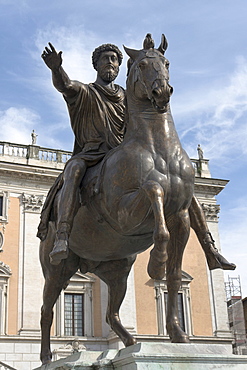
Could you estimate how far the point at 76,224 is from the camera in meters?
5.32

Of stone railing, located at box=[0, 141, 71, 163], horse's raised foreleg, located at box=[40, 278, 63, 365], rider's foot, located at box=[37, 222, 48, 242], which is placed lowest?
horse's raised foreleg, located at box=[40, 278, 63, 365]

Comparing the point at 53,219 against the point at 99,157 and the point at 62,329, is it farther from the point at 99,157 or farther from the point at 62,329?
the point at 62,329

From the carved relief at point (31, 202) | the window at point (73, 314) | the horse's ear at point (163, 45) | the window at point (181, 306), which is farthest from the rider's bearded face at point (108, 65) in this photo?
the window at point (181, 306)

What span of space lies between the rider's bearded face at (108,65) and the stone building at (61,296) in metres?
19.4

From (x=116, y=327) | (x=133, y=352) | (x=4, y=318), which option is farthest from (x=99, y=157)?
(x=4, y=318)

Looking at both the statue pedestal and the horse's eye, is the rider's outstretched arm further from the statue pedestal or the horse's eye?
the statue pedestal

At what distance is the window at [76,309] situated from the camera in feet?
80.2

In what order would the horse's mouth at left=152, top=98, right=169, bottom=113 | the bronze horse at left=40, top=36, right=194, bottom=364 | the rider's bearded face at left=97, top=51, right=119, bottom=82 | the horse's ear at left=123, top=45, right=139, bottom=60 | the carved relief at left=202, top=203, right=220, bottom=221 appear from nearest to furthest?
the bronze horse at left=40, top=36, right=194, bottom=364 < the horse's mouth at left=152, top=98, right=169, bottom=113 < the horse's ear at left=123, top=45, right=139, bottom=60 < the rider's bearded face at left=97, top=51, right=119, bottom=82 < the carved relief at left=202, top=203, right=220, bottom=221

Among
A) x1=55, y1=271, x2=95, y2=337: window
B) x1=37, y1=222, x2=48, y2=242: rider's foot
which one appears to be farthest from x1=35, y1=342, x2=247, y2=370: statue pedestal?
x1=55, y1=271, x2=95, y2=337: window

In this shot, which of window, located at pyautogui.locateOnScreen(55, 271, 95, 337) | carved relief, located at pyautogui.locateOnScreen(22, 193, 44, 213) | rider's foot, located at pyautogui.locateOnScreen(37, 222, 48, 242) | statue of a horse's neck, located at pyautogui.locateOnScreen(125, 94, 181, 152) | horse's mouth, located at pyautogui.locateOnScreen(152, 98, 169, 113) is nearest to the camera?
horse's mouth, located at pyautogui.locateOnScreen(152, 98, 169, 113)

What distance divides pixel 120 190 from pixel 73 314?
21.2 metres

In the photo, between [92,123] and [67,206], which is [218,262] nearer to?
[67,206]

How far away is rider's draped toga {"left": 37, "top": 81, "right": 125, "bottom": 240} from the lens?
18.4ft

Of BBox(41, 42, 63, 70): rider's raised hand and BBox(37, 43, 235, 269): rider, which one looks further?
BBox(41, 42, 63, 70): rider's raised hand
